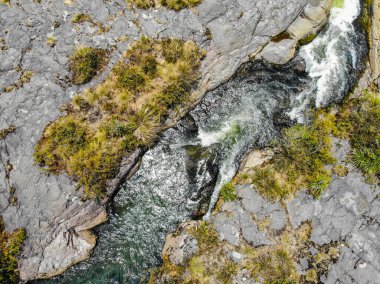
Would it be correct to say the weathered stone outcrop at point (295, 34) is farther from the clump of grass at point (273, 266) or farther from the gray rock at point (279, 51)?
the clump of grass at point (273, 266)

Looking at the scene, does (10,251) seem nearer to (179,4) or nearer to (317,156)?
(179,4)

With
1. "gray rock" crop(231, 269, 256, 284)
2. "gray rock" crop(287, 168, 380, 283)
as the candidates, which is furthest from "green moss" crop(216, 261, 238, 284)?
"gray rock" crop(287, 168, 380, 283)

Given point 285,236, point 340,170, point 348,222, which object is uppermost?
point 340,170

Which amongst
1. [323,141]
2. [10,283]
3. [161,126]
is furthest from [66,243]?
[323,141]

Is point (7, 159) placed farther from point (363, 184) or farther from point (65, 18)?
point (363, 184)

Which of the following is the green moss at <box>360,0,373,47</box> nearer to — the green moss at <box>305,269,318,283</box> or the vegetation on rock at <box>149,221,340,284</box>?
the vegetation on rock at <box>149,221,340,284</box>

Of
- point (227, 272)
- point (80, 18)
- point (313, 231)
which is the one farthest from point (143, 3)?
point (313, 231)
